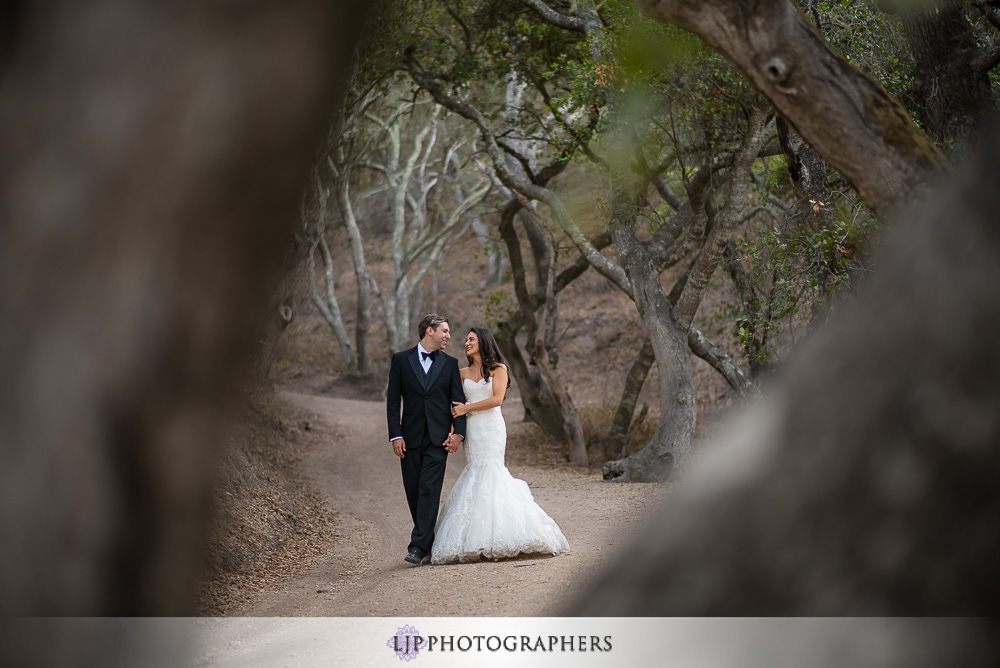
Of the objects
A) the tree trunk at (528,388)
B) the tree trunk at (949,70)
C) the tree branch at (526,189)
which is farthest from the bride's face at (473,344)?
the tree trunk at (528,388)

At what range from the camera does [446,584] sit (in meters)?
6.25

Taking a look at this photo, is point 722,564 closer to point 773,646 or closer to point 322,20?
point 773,646

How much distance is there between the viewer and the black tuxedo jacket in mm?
7215

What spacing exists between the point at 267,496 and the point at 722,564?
1014 centimetres

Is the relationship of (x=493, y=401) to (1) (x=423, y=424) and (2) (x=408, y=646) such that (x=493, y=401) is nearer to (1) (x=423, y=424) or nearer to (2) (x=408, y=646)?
(1) (x=423, y=424)

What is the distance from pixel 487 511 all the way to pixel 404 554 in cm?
172

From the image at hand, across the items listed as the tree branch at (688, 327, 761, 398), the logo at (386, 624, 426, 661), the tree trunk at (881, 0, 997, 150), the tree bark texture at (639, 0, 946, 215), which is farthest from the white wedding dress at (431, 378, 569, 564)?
the tree branch at (688, 327, 761, 398)

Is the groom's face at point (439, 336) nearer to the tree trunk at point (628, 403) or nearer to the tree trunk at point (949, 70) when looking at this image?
the tree trunk at point (949, 70)

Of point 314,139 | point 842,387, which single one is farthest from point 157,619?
point 842,387

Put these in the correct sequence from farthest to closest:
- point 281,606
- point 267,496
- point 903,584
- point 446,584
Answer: point 267,496
point 281,606
point 446,584
point 903,584

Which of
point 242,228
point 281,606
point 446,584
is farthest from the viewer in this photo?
point 281,606

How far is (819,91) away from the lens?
238 cm

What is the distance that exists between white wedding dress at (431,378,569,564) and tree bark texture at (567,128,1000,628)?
237 inches

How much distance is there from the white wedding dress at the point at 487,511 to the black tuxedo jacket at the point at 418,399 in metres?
0.41
